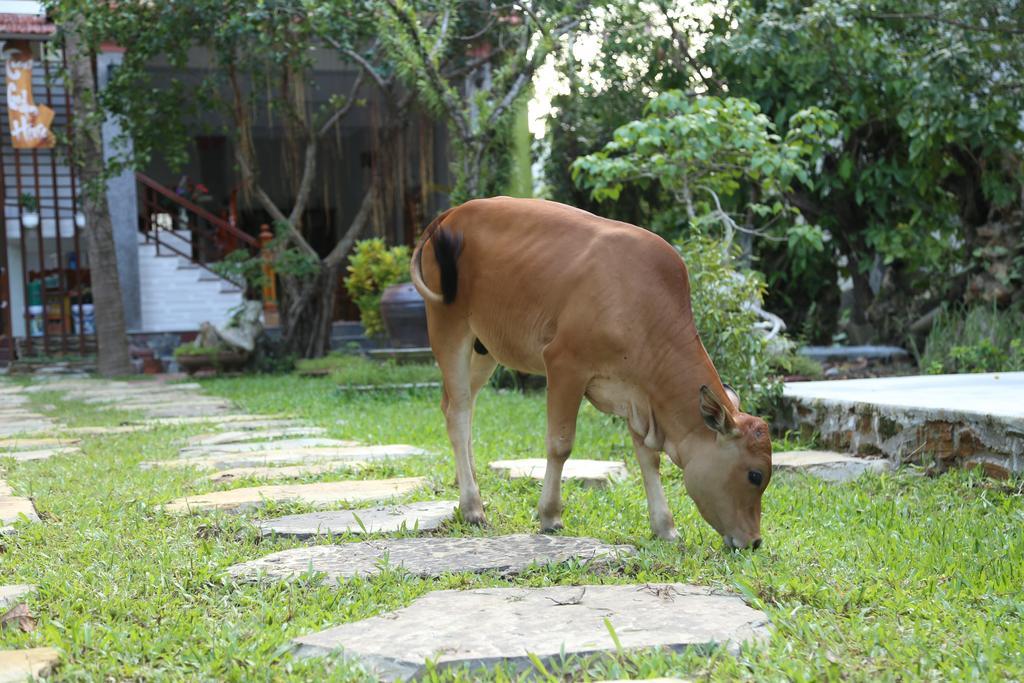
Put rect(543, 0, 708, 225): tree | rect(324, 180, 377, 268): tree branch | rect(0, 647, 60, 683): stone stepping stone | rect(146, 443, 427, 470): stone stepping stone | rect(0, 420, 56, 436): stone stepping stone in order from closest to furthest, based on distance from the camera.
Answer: rect(0, 647, 60, 683): stone stepping stone → rect(146, 443, 427, 470): stone stepping stone → rect(0, 420, 56, 436): stone stepping stone → rect(543, 0, 708, 225): tree → rect(324, 180, 377, 268): tree branch

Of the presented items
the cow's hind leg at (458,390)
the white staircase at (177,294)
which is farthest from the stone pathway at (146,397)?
the cow's hind leg at (458,390)

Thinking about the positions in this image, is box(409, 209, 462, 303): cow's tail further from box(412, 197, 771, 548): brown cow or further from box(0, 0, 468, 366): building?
box(0, 0, 468, 366): building

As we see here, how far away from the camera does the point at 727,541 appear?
10.6 ft

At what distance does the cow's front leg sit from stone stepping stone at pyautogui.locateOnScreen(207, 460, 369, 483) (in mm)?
1795

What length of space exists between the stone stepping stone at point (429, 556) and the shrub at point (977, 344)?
16.3 feet

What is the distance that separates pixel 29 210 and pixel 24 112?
A: 1.32 meters

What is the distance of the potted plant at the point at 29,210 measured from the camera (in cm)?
1360

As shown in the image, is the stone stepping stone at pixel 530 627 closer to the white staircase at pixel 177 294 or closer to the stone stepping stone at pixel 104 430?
the stone stepping stone at pixel 104 430

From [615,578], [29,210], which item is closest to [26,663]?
[615,578]

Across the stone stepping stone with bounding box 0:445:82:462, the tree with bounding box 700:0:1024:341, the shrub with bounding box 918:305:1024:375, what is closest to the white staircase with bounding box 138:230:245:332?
the tree with bounding box 700:0:1024:341

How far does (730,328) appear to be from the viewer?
19.1 feet

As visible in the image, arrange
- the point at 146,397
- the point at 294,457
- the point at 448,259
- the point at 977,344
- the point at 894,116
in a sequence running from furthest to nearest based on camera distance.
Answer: the point at 894,116
the point at 146,397
the point at 977,344
the point at 294,457
the point at 448,259

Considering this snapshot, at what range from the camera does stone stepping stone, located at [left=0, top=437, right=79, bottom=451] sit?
6023 millimetres

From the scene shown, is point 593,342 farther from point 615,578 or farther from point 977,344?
point 977,344
